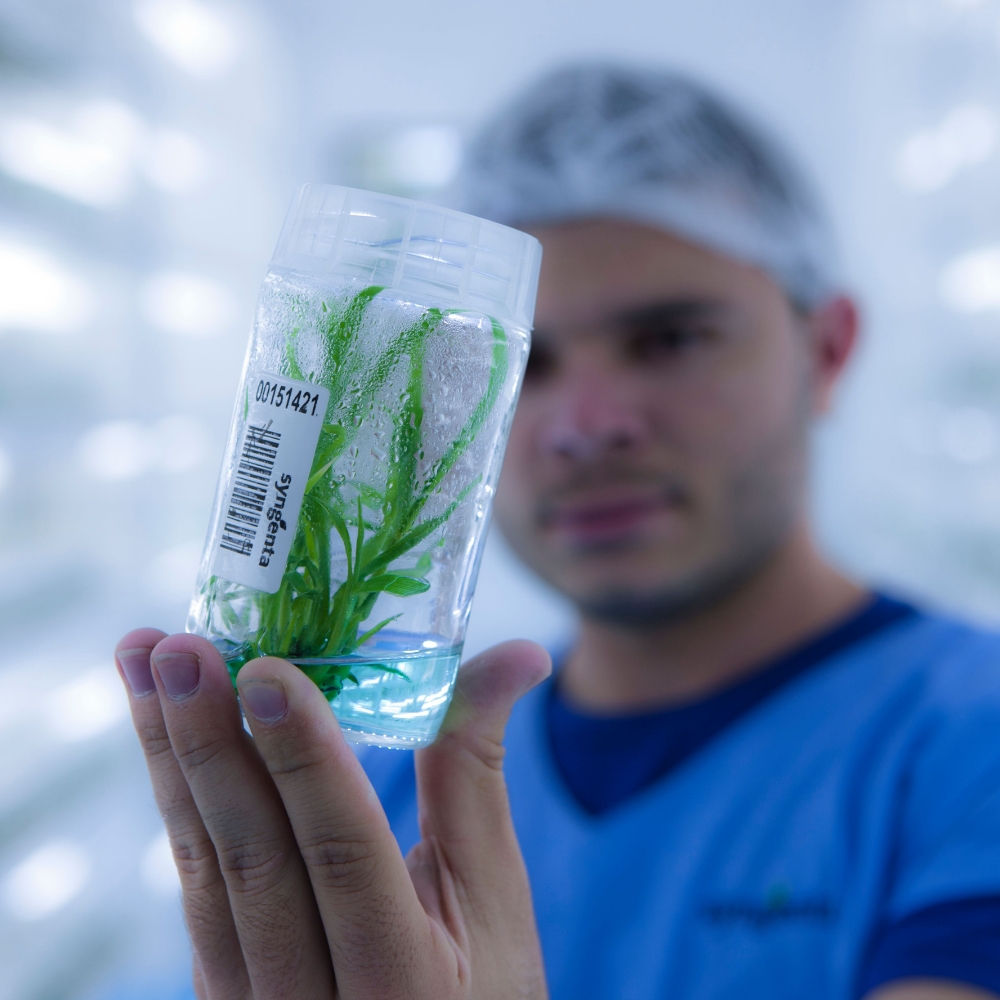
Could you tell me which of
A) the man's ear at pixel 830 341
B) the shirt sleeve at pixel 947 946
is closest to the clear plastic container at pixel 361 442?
the shirt sleeve at pixel 947 946

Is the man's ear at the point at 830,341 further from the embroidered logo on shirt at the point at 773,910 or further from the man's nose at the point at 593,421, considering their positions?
the embroidered logo on shirt at the point at 773,910

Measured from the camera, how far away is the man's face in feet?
3.90

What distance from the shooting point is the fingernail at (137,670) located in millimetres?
496

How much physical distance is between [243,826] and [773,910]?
79 cm

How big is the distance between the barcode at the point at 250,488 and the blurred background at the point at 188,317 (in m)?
1.14

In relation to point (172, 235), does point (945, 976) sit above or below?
below

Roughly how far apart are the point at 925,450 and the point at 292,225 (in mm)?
2443

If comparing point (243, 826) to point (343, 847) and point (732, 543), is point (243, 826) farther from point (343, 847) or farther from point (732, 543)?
point (732, 543)

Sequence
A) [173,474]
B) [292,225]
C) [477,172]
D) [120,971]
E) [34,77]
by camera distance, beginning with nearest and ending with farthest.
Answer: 1. [292,225]
2. [477,172]
3. [34,77]
4. [120,971]
5. [173,474]

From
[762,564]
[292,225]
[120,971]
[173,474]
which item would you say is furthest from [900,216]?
[120,971]

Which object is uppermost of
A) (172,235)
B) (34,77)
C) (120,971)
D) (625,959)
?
(34,77)

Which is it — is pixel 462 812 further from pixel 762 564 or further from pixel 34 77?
pixel 34 77

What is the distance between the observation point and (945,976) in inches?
29.9

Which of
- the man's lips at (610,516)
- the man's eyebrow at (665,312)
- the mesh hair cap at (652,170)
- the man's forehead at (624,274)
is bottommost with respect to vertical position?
the man's lips at (610,516)
